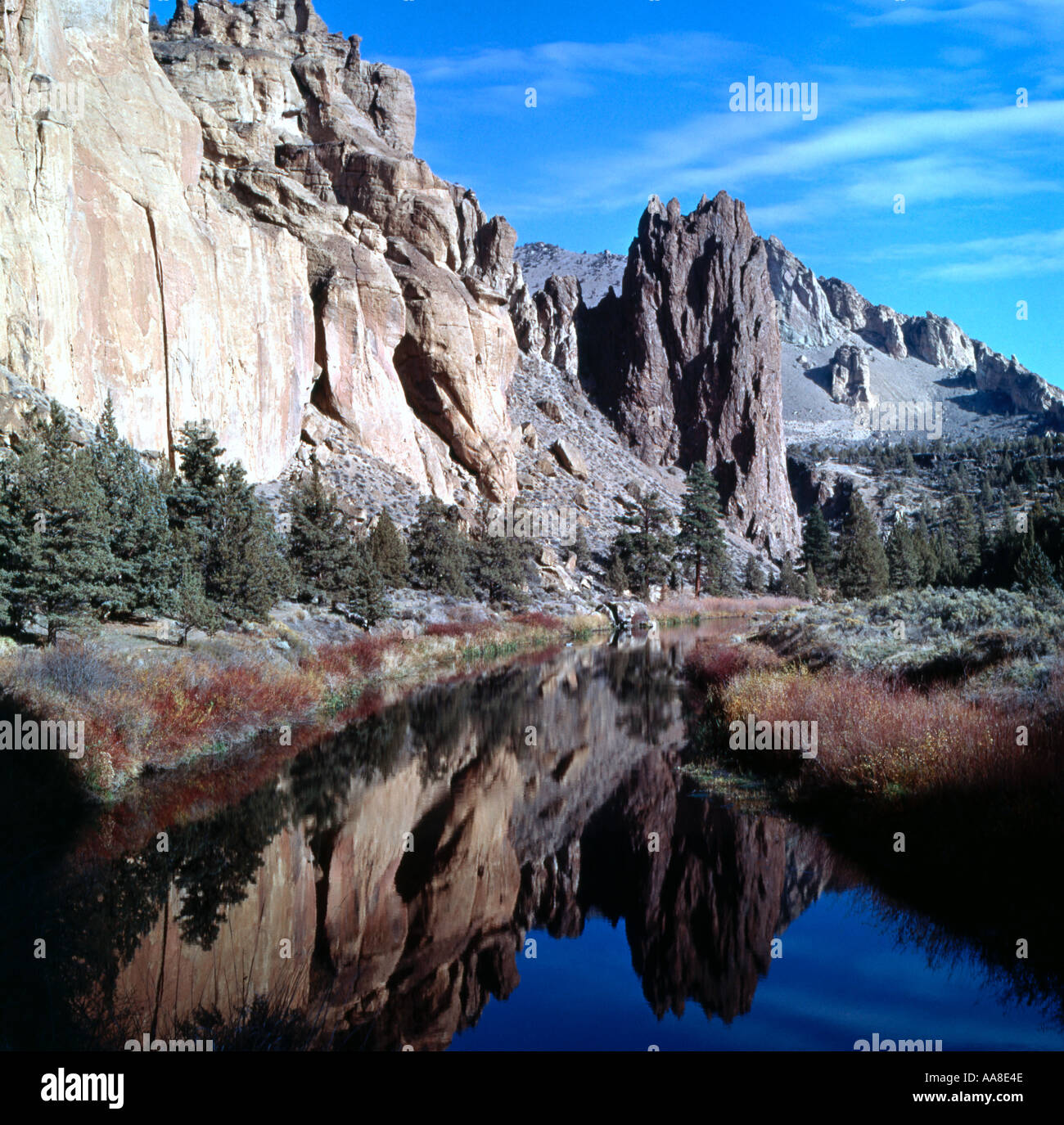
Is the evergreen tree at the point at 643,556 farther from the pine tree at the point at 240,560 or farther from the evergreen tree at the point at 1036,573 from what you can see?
the pine tree at the point at 240,560

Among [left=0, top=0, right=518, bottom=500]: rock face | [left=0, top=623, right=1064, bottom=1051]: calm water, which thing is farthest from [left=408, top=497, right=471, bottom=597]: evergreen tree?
[left=0, top=623, right=1064, bottom=1051]: calm water

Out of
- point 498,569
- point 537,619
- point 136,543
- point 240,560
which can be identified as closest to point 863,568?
point 537,619

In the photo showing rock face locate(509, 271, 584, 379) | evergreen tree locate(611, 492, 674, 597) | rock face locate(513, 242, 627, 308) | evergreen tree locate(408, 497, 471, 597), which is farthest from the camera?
rock face locate(513, 242, 627, 308)

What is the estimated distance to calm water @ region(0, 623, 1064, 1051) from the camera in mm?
7008

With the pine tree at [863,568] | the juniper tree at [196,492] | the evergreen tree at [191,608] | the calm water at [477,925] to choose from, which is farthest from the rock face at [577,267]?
the calm water at [477,925]

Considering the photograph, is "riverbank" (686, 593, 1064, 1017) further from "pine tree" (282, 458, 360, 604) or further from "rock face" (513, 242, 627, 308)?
"rock face" (513, 242, 627, 308)

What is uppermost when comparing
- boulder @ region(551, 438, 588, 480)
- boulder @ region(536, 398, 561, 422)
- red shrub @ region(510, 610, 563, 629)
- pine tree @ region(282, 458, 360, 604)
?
boulder @ region(536, 398, 561, 422)

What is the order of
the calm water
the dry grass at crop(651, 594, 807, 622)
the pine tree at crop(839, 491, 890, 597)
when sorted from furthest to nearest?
the pine tree at crop(839, 491, 890, 597)
the dry grass at crop(651, 594, 807, 622)
the calm water

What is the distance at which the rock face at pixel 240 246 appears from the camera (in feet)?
110

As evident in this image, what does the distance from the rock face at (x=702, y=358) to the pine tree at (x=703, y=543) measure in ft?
96.7

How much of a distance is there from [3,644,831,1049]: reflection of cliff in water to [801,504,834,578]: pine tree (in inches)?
2890

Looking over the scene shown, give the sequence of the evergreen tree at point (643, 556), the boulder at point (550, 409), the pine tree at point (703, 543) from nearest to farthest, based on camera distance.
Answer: the evergreen tree at point (643, 556), the pine tree at point (703, 543), the boulder at point (550, 409)
